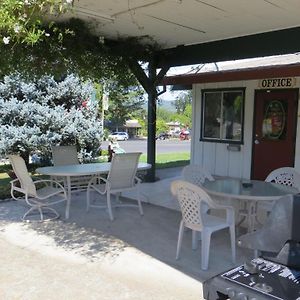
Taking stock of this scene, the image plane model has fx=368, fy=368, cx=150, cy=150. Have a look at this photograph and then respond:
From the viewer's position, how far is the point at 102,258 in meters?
3.87

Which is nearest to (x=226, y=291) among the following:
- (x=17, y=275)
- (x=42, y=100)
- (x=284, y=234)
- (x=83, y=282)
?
(x=284, y=234)

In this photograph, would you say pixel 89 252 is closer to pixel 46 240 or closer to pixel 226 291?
pixel 46 240

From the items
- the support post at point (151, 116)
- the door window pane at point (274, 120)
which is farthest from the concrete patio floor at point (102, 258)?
the door window pane at point (274, 120)

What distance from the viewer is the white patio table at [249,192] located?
3807 mm

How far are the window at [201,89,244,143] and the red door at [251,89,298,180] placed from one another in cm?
44

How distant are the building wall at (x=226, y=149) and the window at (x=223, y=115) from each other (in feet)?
0.41

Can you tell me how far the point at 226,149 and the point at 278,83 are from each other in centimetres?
190

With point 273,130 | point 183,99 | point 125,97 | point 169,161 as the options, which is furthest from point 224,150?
point 183,99

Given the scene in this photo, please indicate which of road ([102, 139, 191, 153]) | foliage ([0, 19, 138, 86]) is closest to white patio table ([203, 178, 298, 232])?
foliage ([0, 19, 138, 86])

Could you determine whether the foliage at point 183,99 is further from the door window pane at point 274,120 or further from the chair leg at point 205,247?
the chair leg at point 205,247

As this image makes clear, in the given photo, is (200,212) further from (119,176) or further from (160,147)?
(160,147)

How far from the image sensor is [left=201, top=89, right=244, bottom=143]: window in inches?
333

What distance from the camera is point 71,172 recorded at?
541 cm

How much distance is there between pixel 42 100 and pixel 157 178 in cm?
438
